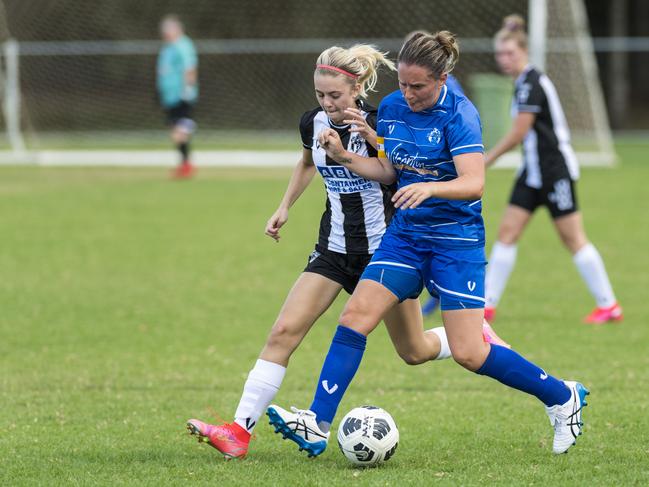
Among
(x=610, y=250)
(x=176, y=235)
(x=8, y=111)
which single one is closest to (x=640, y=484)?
(x=610, y=250)

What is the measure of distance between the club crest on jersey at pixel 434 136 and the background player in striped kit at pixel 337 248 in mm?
318

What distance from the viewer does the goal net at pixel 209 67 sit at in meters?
23.7

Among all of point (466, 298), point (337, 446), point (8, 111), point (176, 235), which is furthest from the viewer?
point (8, 111)

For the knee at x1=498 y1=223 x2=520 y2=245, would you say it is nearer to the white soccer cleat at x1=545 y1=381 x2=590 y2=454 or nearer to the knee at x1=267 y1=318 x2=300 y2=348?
the white soccer cleat at x1=545 y1=381 x2=590 y2=454

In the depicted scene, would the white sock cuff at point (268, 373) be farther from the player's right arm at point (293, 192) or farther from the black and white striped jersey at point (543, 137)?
the black and white striped jersey at point (543, 137)

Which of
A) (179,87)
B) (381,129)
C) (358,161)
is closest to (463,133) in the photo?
(381,129)

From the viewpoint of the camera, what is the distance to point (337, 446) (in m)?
5.57

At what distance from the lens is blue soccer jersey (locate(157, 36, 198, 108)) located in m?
19.6

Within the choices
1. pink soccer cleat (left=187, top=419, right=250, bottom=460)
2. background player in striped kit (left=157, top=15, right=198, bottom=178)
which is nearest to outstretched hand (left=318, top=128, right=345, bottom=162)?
pink soccer cleat (left=187, top=419, right=250, bottom=460)

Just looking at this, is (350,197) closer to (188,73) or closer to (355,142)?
(355,142)

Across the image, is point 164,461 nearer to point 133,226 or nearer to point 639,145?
point 133,226

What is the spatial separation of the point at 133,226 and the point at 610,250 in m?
5.87

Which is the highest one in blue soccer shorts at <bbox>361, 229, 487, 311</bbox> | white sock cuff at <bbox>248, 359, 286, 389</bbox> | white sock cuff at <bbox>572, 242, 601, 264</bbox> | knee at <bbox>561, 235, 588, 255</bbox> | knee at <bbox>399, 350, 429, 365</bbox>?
blue soccer shorts at <bbox>361, 229, 487, 311</bbox>

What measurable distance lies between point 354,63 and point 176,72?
50.4 ft
